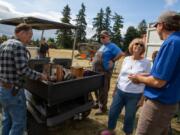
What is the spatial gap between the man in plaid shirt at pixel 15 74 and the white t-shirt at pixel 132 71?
1196 mm

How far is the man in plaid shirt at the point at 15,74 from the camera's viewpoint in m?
2.76

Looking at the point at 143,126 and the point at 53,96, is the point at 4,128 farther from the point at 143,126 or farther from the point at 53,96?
the point at 143,126

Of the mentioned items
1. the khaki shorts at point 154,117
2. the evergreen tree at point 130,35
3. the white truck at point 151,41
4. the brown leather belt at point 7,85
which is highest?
the evergreen tree at point 130,35

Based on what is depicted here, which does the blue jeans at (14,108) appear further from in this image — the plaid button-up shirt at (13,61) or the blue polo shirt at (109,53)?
the blue polo shirt at (109,53)

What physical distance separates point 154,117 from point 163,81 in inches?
15.5

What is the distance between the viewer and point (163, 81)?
2086mm

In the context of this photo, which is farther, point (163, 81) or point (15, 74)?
point (15, 74)

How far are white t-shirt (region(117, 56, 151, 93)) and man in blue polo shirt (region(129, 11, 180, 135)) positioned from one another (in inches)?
41.2

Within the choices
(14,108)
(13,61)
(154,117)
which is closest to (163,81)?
(154,117)

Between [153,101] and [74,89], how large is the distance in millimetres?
1361

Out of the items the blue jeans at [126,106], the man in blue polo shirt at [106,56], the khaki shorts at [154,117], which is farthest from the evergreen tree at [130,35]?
the khaki shorts at [154,117]

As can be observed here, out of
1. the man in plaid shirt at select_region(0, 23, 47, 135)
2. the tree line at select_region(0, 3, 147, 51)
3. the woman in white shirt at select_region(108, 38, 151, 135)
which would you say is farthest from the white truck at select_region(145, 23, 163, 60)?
the tree line at select_region(0, 3, 147, 51)

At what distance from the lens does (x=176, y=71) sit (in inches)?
83.1

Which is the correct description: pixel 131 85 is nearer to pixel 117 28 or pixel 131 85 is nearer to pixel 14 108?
pixel 14 108
